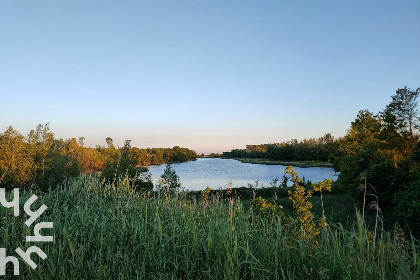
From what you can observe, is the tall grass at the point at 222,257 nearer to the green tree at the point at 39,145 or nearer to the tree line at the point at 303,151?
the green tree at the point at 39,145

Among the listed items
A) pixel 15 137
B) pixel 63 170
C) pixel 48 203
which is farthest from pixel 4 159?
pixel 48 203

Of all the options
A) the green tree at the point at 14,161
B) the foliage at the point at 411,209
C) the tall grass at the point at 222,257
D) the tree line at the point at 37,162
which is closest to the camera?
the tall grass at the point at 222,257

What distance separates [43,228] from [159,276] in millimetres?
2628

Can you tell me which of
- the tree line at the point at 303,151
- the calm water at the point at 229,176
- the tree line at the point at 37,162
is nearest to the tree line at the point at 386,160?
the calm water at the point at 229,176

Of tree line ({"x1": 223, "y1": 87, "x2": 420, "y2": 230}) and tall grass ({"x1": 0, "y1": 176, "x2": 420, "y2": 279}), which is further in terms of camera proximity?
tree line ({"x1": 223, "y1": 87, "x2": 420, "y2": 230})

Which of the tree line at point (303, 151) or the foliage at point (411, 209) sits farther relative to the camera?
the tree line at point (303, 151)

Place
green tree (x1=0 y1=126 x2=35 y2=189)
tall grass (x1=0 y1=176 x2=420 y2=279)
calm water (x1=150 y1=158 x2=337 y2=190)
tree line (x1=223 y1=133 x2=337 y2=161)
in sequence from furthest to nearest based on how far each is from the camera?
tree line (x1=223 y1=133 x2=337 y2=161) → calm water (x1=150 y1=158 x2=337 y2=190) → green tree (x1=0 y1=126 x2=35 y2=189) → tall grass (x1=0 y1=176 x2=420 y2=279)

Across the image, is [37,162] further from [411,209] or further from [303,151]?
[303,151]

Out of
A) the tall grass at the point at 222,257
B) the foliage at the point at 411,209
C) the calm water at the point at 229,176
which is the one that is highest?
the tall grass at the point at 222,257

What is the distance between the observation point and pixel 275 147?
118 meters

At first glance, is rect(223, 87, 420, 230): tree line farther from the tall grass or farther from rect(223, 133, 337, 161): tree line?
rect(223, 133, 337, 161): tree line

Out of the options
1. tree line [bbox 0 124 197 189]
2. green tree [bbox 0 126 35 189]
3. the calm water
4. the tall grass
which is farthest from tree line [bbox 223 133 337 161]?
the tall grass

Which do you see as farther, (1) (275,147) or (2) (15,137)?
(1) (275,147)

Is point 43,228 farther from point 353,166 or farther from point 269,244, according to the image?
point 353,166
